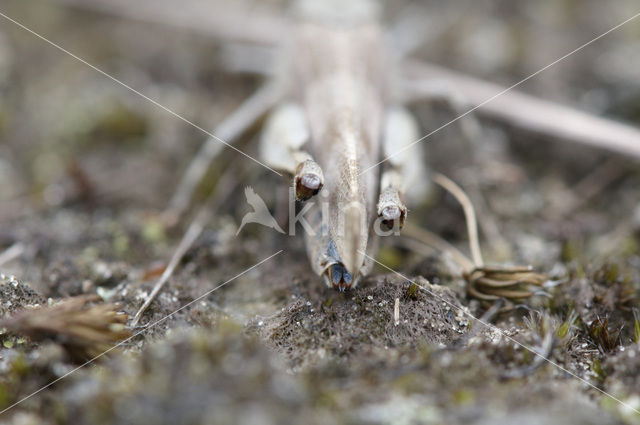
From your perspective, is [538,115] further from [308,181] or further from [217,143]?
[308,181]

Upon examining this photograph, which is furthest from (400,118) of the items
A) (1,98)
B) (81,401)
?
(1,98)

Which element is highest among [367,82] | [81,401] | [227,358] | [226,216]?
[367,82]

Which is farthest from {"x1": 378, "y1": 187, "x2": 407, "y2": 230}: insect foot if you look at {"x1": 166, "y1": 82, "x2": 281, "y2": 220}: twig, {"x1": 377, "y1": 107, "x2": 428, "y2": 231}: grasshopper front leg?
{"x1": 166, "y1": 82, "x2": 281, "y2": 220}: twig

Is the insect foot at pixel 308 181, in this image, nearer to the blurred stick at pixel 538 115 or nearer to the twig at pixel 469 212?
the twig at pixel 469 212

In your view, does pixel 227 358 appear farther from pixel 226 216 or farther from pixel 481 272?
pixel 226 216

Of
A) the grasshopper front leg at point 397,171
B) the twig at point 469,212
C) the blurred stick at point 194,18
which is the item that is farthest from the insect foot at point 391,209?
the blurred stick at point 194,18

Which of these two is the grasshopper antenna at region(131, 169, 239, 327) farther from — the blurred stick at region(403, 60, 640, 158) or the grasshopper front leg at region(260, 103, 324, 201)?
the blurred stick at region(403, 60, 640, 158)

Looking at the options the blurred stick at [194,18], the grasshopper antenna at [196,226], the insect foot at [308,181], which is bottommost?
the grasshopper antenna at [196,226]
